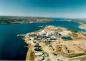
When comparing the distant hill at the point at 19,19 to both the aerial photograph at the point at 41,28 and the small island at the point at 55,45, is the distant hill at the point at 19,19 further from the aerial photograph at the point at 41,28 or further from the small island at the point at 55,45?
the small island at the point at 55,45

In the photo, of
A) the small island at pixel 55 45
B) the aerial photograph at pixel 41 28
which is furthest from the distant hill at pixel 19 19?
the small island at pixel 55 45

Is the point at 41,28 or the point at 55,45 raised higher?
the point at 41,28

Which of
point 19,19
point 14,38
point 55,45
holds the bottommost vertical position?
point 55,45

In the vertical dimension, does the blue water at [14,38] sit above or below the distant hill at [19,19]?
below

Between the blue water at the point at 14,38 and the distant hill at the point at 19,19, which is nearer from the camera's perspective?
the blue water at the point at 14,38

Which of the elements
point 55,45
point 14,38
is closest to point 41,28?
point 55,45

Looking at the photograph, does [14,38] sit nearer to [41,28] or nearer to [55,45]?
[41,28]

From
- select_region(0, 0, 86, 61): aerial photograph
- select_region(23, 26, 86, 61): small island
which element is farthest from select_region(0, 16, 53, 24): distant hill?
select_region(23, 26, 86, 61): small island

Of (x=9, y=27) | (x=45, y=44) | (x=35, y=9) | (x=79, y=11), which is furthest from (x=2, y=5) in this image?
(x=79, y=11)

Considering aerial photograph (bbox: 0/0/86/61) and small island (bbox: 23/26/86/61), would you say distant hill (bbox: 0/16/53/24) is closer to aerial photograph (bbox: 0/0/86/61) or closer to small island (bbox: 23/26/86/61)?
aerial photograph (bbox: 0/0/86/61)
